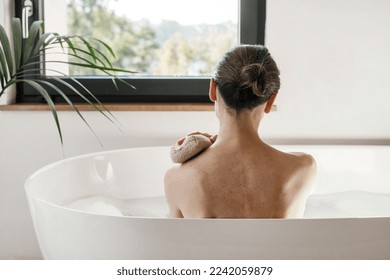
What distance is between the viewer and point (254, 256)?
1437mm

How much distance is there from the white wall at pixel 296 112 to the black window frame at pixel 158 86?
0.34 feet

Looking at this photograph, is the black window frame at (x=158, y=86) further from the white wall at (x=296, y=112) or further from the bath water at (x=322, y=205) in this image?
the bath water at (x=322, y=205)

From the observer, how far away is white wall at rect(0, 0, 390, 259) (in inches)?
105

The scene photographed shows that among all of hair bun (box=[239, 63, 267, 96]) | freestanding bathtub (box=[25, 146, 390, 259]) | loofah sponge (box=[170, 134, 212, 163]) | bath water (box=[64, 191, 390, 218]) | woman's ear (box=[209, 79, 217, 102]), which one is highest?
hair bun (box=[239, 63, 267, 96])

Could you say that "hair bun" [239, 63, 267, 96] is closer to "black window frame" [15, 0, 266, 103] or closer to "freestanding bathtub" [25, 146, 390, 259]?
"freestanding bathtub" [25, 146, 390, 259]

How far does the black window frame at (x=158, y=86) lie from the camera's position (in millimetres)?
2727

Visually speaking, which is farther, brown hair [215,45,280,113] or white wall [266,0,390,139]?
white wall [266,0,390,139]

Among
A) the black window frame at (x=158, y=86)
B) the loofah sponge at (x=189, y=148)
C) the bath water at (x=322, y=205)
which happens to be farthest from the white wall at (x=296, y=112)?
the loofah sponge at (x=189, y=148)

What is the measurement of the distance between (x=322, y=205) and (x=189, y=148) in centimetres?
115

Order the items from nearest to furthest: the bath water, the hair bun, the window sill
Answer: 1. the hair bun
2. the bath water
3. the window sill

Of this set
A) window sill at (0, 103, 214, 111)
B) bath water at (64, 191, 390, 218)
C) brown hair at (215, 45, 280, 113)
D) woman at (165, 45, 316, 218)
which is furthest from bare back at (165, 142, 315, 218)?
window sill at (0, 103, 214, 111)

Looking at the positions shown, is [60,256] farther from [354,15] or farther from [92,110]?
[354,15]

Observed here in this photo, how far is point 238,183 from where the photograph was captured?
1.56 metres

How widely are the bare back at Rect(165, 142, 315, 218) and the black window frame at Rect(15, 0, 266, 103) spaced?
3.97ft
